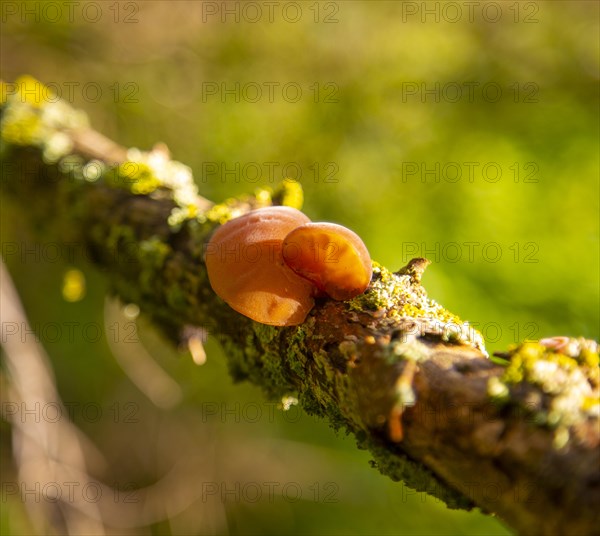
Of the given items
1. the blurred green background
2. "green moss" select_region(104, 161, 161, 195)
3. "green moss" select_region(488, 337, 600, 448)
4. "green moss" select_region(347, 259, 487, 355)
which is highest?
the blurred green background

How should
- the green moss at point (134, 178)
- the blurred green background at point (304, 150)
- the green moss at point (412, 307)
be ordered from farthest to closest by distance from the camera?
the blurred green background at point (304, 150) < the green moss at point (134, 178) < the green moss at point (412, 307)

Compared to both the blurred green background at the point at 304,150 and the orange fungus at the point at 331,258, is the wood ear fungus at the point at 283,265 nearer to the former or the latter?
the orange fungus at the point at 331,258

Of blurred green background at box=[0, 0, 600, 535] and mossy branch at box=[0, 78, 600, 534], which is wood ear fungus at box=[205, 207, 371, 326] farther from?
blurred green background at box=[0, 0, 600, 535]

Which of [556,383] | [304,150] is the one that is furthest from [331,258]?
[304,150]

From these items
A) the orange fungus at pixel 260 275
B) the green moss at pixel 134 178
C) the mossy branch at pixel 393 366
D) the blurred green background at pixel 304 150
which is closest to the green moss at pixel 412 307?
the mossy branch at pixel 393 366

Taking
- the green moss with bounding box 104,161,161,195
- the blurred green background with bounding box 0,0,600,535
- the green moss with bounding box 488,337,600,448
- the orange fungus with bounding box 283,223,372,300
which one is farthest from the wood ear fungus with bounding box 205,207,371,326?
the blurred green background with bounding box 0,0,600,535

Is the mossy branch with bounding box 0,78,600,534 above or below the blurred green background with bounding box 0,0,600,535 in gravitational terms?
below
